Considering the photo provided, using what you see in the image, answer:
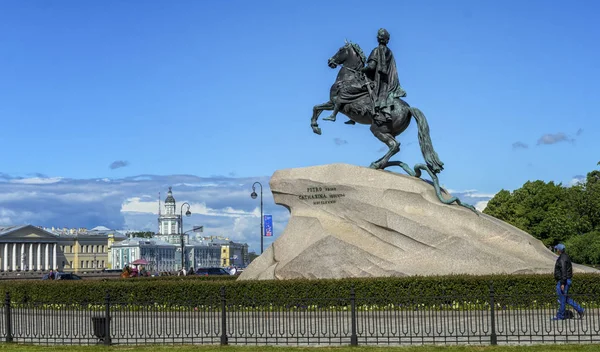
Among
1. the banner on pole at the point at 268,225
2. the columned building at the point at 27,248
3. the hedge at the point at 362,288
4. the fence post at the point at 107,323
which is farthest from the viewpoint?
the columned building at the point at 27,248

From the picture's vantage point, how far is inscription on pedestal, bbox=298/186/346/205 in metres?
22.4

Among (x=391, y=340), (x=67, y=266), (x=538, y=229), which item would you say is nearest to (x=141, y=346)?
(x=391, y=340)

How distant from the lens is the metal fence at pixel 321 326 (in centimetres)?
1543

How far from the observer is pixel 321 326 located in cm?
1588

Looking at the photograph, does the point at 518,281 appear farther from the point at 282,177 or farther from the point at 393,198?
the point at 282,177

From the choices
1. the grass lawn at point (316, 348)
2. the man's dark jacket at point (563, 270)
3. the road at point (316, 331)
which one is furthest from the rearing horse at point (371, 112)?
the grass lawn at point (316, 348)

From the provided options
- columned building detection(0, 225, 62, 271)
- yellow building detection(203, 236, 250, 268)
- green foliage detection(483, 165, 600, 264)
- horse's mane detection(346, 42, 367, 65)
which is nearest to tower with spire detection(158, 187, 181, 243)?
yellow building detection(203, 236, 250, 268)

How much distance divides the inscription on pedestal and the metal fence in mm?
4527

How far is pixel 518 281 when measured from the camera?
64.3 ft

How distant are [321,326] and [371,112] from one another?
28.7 feet

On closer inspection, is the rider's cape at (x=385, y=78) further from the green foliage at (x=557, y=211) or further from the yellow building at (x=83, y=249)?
the yellow building at (x=83, y=249)

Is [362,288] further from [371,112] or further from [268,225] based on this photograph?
[268,225]

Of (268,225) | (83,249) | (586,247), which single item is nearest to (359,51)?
→ (268,225)

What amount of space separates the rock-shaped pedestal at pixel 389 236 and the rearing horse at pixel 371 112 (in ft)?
3.03
